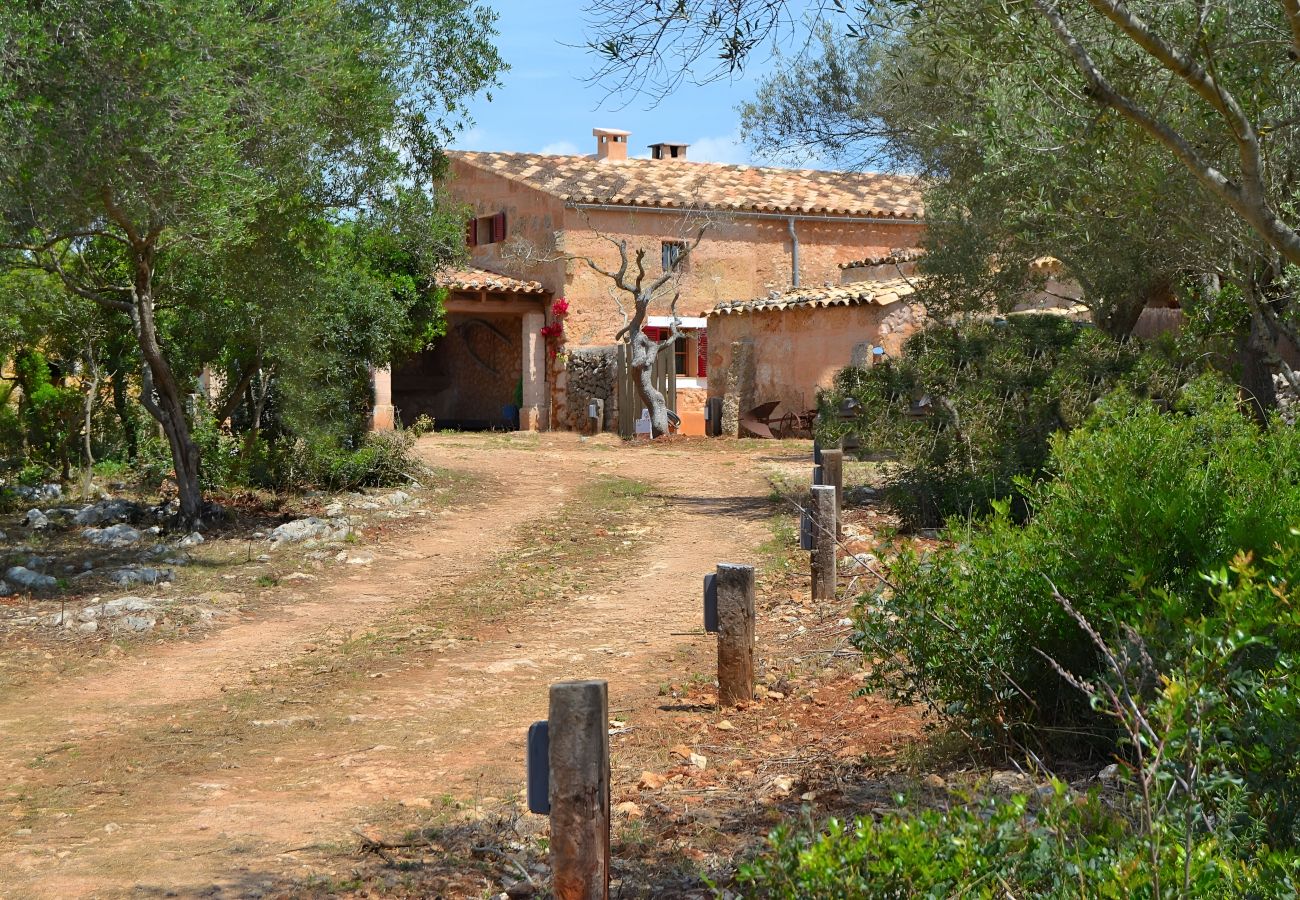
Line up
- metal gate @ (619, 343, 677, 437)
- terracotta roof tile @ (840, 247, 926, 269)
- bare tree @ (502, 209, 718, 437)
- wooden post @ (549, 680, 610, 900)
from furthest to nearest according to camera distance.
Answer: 1. metal gate @ (619, 343, 677, 437)
2. bare tree @ (502, 209, 718, 437)
3. terracotta roof tile @ (840, 247, 926, 269)
4. wooden post @ (549, 680, 610, 900)

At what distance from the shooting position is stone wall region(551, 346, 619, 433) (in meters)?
28.0

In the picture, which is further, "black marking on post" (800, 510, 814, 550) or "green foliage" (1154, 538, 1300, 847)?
"black marking on post" (800, 510, 814, 550)

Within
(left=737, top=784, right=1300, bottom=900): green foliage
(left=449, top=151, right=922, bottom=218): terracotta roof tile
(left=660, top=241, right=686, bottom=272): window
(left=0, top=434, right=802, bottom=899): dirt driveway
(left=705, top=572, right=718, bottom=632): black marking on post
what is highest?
(left=449, top=151, right=922, bottom=218): terracotta roof tile

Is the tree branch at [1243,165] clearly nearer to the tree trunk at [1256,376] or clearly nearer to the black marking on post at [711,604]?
A: the black marking on post at [711,604]

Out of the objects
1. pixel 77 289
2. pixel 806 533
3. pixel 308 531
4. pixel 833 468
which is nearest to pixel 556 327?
pixel 308 531

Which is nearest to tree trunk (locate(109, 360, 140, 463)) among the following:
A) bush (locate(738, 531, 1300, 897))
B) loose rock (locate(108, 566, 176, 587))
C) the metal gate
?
loose rock (locate(108, 566, 176, 587))

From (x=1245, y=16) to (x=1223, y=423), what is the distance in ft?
6.85

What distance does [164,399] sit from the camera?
12.7 m

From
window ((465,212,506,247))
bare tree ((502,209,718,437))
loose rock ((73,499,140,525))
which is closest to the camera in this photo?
loose rock ((73,499,140,525))

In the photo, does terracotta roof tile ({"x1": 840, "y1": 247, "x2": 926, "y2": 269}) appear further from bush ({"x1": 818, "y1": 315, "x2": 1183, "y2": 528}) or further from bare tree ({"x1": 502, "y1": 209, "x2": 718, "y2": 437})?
bush ({"x1": 818, "y1": 315, "x2": 1183, "y2": 528})

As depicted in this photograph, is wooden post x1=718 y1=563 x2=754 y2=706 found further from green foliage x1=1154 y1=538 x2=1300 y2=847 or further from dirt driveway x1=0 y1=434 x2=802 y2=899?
green foliage x1=1154 y1=538 x2=1300 y2=847

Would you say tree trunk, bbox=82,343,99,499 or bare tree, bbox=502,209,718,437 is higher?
bare tree, bbox=502,209,718,437

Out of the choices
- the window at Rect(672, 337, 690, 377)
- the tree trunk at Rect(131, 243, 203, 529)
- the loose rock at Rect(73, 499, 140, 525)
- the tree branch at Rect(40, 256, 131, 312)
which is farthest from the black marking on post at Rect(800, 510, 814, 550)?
the window at Rect(672, 337, 690, 377)

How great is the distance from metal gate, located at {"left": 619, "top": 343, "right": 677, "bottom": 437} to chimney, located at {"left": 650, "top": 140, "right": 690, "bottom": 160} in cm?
1053
